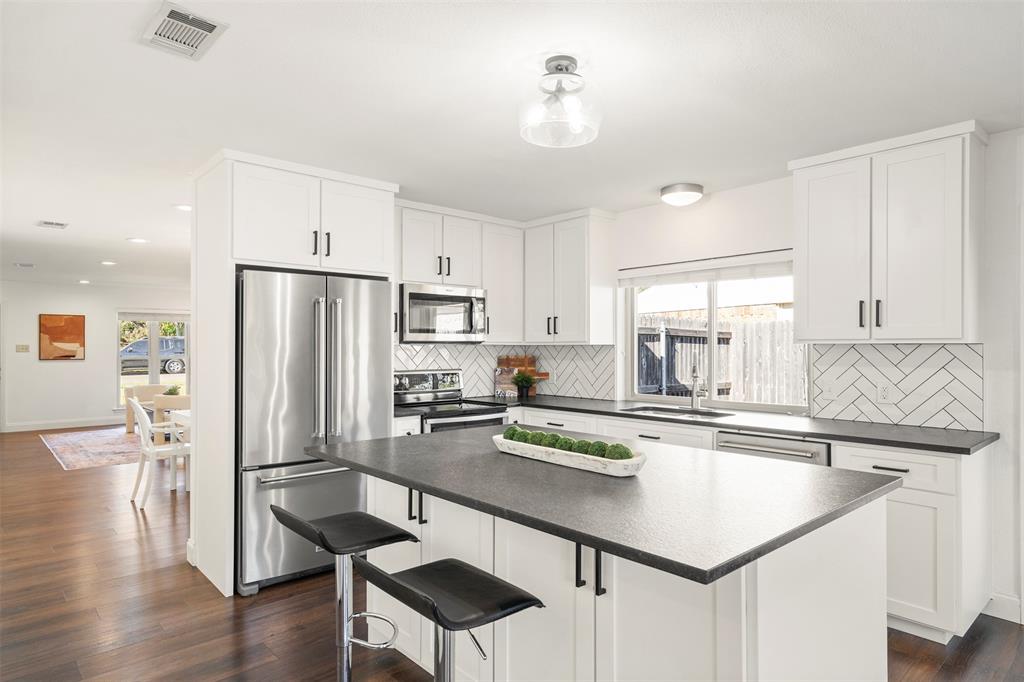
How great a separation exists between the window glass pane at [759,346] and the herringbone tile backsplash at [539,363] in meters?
0.98

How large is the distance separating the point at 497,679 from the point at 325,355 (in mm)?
2121

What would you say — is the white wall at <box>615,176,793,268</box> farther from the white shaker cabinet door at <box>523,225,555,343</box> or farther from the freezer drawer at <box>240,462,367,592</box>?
the freezer drawer at <box>240,462,367,592</box>

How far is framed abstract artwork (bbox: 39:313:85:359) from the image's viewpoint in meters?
9.50

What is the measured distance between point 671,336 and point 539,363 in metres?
1.34

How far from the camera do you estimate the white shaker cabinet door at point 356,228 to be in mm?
3654

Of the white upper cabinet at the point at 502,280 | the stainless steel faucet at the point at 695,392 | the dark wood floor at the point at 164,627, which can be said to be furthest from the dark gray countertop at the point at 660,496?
the white upper cabinet at the point at 502,280

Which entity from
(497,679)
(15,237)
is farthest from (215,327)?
(15,237)

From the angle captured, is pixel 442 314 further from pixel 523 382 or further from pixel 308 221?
pixel 308 221

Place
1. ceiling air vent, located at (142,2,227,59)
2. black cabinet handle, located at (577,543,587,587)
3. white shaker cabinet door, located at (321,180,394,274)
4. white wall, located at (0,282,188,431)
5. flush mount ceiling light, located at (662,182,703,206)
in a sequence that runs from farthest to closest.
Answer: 1. white wall, located at (0,282,188,431)
2. flush mount ceiling light, located at (662,182,703,206)
3. white shaker cabinet door, located at (321,180,394,274)
4. ceiling air vent, located at (142,2,227,59)
5. black cabinet handle, located at (577,543,587,587)

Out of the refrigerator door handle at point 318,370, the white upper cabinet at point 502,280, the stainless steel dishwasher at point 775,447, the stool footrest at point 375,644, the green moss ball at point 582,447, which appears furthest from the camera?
the white upper cabinet at point 502,280

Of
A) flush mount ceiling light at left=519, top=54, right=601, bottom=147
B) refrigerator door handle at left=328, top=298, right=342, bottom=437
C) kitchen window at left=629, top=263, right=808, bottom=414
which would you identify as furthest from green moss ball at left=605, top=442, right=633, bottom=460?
kitchen window at left=629, top=263, right=808, bottom=414

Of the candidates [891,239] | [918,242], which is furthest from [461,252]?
[918,242]

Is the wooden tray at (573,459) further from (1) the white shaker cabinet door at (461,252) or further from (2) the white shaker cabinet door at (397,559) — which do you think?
(1) the white shaker cabinet door at (461,252)

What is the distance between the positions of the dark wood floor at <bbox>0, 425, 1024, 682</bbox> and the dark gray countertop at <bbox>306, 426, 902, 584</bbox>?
3.17 ft
